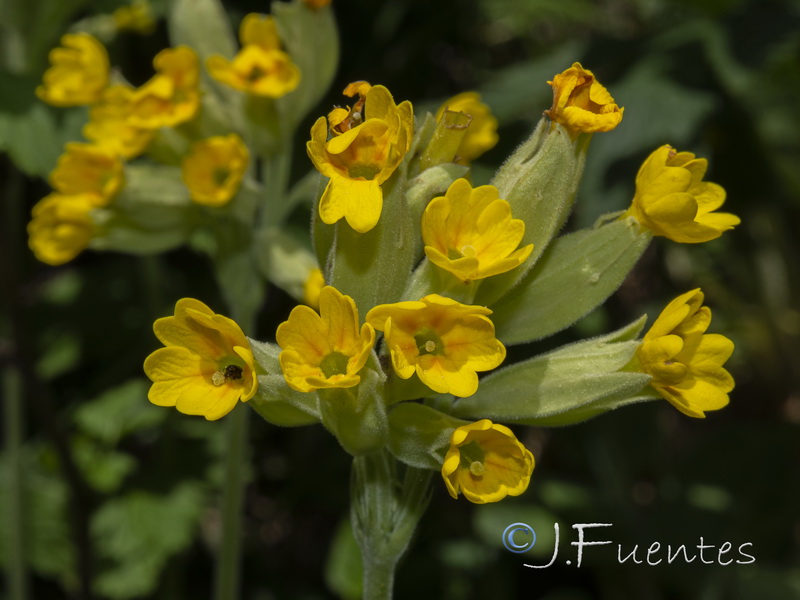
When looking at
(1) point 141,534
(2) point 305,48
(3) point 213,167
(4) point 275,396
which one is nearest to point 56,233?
(3) point 213,167

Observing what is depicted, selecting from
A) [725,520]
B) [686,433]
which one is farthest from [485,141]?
[686,433]

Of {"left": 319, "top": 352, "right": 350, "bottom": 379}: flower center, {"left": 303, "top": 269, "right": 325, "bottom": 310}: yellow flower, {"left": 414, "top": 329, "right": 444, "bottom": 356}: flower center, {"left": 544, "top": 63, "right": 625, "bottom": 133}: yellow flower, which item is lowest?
{"left": 303, "top": 269, "right": 325, "bottom": 310}: yellow flower

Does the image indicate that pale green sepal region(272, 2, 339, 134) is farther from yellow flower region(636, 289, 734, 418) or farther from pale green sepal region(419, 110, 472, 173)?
yellow flower region(636, 289, 734, 418)

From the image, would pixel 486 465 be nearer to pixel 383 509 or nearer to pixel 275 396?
pixel 383 509

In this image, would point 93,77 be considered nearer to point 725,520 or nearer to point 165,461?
point 165,461

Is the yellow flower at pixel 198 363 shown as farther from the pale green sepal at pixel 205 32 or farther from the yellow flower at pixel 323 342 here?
the pale green sepal at pixel 205 32

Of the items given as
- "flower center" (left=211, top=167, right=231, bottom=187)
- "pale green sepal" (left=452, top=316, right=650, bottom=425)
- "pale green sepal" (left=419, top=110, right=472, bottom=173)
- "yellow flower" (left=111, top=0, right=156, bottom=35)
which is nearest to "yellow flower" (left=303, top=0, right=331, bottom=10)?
"flower center" (left=211, top=167, right=231, bottom=187)
